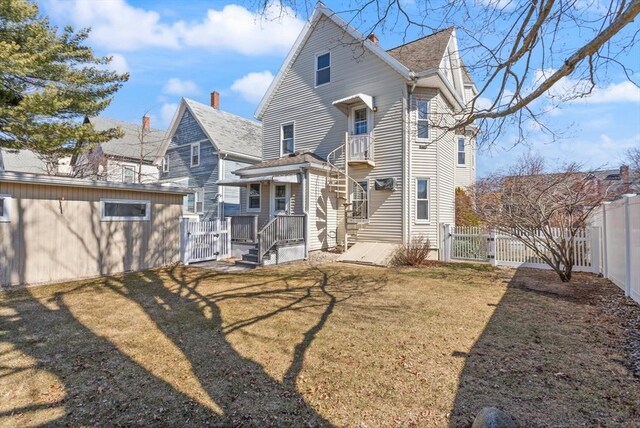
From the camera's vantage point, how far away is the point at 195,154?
21.2 metres

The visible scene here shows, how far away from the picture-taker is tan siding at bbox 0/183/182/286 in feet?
25.4

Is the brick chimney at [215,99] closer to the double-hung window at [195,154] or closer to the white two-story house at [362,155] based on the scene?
the double-hung window at [195,154]

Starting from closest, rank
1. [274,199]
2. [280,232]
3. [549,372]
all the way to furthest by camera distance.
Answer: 1. [549,372]
2. [280,232]
3. [274,199]

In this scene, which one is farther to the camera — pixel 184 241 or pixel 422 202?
pixel 422 202

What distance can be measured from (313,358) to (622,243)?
7.08 meters

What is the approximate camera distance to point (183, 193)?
1110 centimetres

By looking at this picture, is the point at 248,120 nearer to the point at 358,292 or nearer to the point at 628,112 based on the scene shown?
the point at 358,292

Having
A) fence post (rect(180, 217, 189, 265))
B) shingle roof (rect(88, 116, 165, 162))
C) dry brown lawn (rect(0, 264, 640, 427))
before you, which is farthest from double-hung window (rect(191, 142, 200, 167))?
dry brown lawn (rect(0, 264, 640, 427))

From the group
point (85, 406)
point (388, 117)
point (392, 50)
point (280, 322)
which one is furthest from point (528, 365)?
point (392, 50)

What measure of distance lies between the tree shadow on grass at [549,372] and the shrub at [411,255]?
5.44 meters

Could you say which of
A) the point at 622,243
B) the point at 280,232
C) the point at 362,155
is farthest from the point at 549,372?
the point at 362,155

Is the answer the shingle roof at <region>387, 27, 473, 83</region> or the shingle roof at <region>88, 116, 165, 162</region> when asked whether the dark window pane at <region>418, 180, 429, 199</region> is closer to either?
the shingle roof at <region>387, 27, 473, 83</region>

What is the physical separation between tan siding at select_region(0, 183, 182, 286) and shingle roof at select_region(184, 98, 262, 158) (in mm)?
10300

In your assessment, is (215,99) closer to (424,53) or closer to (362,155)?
(362,155)
